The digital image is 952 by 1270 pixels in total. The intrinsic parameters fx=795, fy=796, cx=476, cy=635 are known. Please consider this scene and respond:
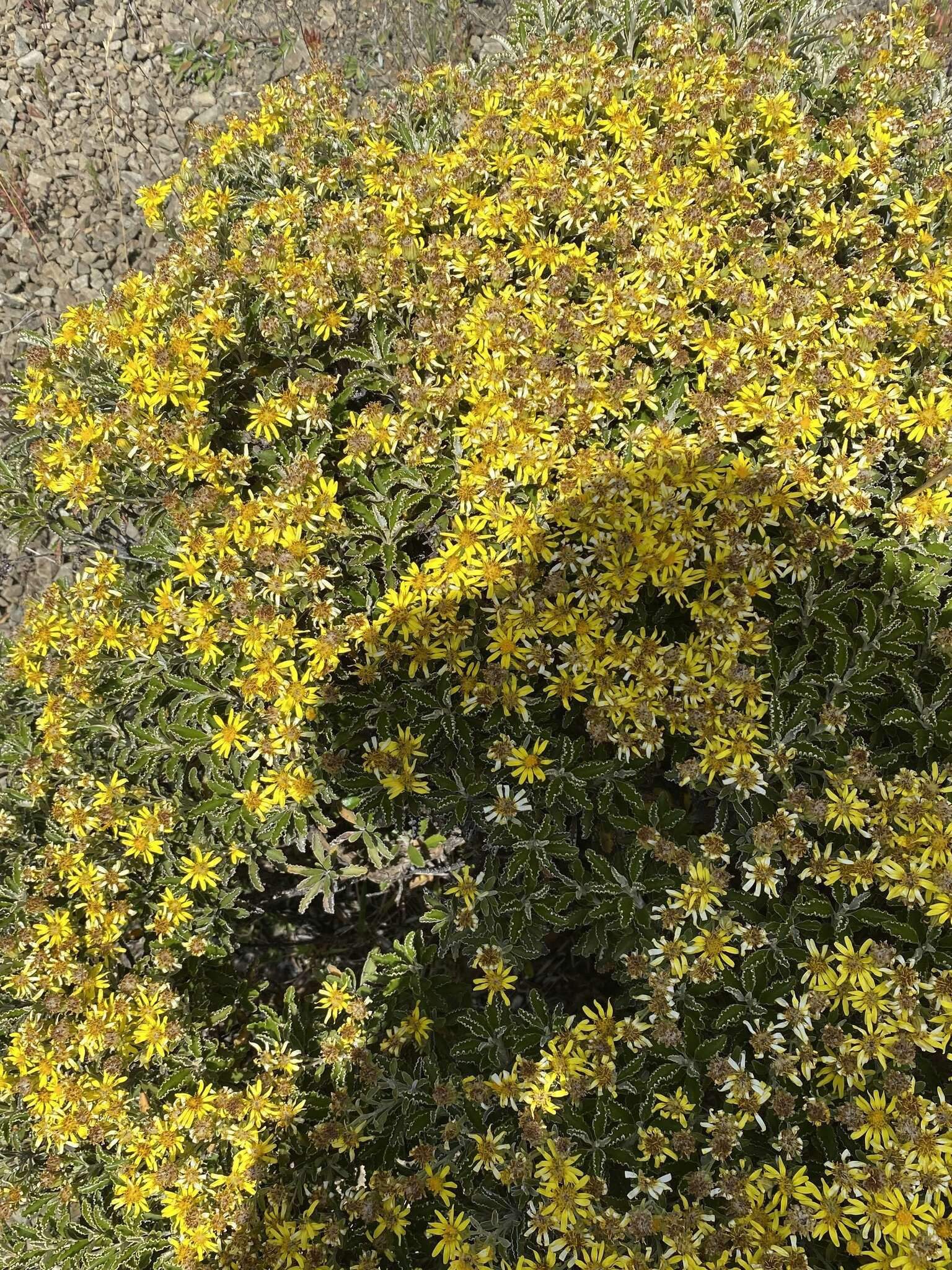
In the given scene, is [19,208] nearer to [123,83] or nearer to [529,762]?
[123,83]

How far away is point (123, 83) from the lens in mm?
5469

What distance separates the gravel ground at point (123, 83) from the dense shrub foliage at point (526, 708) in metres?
2.65

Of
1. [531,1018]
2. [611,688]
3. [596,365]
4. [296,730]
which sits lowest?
[531,1018]

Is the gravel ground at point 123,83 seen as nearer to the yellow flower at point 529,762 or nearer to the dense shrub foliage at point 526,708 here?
the dense shrub foliage at point 526,708

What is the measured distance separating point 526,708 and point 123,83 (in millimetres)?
5687

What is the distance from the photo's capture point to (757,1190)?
198 centimetres

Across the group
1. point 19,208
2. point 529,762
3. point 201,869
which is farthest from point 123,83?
point 529,762

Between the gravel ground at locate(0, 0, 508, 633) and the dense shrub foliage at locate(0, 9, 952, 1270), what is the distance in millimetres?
2651

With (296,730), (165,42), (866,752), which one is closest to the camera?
(866,752)

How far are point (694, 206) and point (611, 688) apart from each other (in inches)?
65.3

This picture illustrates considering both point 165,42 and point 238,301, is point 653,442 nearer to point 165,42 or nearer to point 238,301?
Result: point 238,301

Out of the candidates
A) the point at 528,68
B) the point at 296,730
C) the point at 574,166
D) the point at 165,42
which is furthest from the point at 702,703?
the point at 165,42

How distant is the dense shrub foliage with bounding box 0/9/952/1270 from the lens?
2.13m

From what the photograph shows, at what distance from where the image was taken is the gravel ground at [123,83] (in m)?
5.00
